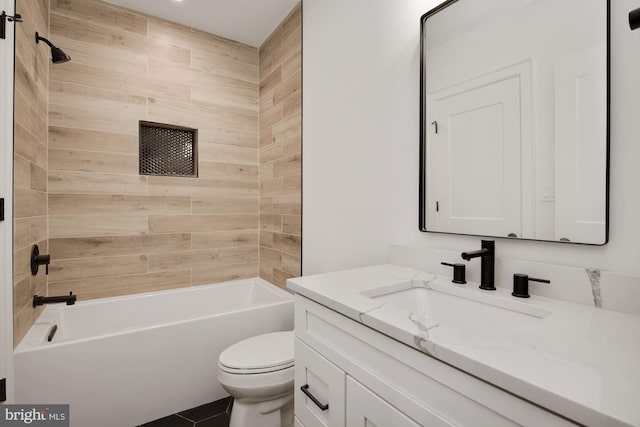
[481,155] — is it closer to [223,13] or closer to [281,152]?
[281,152]

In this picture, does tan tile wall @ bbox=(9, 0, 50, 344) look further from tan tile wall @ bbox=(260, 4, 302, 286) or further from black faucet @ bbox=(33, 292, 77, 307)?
tan tile wall @ bbox=(260, 4, 302, 286)

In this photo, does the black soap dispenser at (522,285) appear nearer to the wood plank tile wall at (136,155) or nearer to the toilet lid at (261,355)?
the toilet lid at (261,355)

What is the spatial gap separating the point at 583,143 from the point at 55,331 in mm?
2637

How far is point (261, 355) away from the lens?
1537mm

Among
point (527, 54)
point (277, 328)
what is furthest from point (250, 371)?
point (527, 54)

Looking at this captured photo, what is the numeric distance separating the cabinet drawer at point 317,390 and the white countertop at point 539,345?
0.65 feet

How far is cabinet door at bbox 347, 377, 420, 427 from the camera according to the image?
73 centimetres

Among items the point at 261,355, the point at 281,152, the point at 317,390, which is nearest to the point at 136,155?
the point at 281,152

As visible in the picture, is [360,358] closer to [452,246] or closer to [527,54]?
[452,246]

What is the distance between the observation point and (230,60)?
9.16 feet

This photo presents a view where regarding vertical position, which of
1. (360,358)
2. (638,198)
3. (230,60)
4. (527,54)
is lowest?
(360,358)
